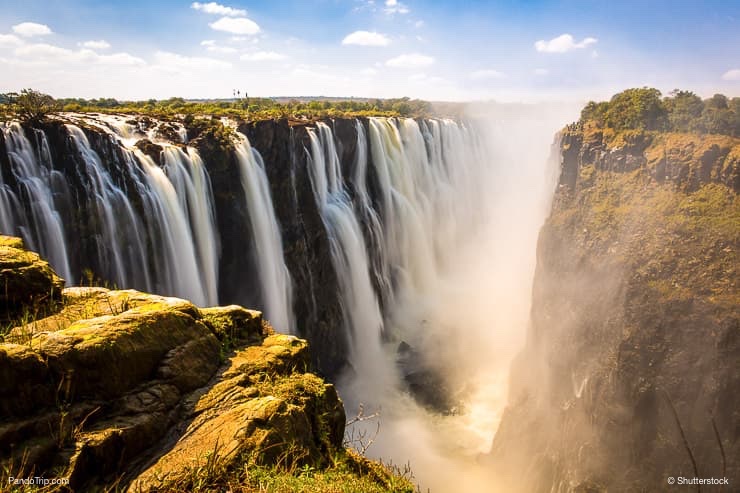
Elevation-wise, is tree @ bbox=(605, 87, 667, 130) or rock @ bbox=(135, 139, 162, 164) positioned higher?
tree @ bbox=(605, 87, 667, 130)

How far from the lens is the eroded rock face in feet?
13.4

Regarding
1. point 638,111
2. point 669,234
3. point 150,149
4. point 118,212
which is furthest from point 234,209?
point 638,111

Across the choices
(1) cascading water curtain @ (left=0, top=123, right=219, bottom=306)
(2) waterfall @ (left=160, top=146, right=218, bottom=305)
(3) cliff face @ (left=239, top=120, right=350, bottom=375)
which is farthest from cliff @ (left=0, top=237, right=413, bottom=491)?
(3) cliff face @ (left=239, top=120, right=350, bottom=375)

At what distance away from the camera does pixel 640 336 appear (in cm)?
1616

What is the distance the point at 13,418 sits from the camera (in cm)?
403

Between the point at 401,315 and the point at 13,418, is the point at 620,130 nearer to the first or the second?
the point at 401,315

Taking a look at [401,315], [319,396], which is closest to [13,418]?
[319,396]

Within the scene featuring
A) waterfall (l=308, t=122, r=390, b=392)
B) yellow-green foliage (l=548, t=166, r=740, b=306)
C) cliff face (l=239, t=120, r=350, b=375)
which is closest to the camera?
yellow-green foliage (l=548, t=166, r=740, b=306)

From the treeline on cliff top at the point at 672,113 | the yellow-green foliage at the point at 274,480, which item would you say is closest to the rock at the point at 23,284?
the yellow-green foliage at the point at 274,480

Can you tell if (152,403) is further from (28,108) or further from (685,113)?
(685,113)

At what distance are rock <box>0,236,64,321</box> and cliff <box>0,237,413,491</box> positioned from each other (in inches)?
0.8

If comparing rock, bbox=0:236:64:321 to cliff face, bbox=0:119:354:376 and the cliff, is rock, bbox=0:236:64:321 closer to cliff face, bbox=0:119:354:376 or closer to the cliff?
the cliff

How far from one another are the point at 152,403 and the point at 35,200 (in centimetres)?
1336

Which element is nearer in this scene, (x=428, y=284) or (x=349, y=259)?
(x=349, y=259)
